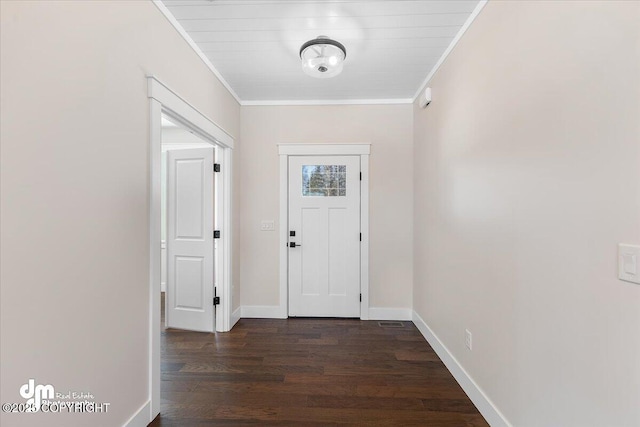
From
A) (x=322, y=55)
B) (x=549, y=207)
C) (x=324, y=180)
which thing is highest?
(x=322, y=55)

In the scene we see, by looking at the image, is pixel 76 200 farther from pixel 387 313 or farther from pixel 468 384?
pixel 387 313

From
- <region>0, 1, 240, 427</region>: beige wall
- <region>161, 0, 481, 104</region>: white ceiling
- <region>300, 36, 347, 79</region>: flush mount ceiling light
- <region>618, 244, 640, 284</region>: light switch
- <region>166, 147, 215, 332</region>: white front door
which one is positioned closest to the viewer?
<region>618, 244, 640, 284</region>: light switch

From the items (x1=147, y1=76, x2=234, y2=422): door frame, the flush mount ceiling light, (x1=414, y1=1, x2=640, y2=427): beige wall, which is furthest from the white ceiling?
(x1=147, y1=76, x2=234, y2=422): door frame

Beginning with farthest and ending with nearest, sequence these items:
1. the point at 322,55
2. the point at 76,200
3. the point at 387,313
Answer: the point at 387,313, the point at 322,55, the point at 76,200

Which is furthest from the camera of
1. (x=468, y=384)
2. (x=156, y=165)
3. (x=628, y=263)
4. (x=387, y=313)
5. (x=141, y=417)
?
(x=387, y=313)

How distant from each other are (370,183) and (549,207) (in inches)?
86.0

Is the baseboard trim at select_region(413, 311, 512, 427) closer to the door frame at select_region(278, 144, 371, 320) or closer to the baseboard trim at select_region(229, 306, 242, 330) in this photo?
the door frame at select_region(278, 144, 371, 320)

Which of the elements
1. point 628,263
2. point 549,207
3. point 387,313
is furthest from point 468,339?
point 387,313

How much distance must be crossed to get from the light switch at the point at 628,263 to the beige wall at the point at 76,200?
204 centimetres

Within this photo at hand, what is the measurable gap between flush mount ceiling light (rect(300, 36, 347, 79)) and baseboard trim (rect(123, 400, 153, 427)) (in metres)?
2.50

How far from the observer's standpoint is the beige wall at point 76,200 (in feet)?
3.23

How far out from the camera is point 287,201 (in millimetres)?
3375

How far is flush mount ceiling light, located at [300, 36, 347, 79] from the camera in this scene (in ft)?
6.67

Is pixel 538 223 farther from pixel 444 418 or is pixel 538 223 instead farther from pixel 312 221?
pixel 312 221
